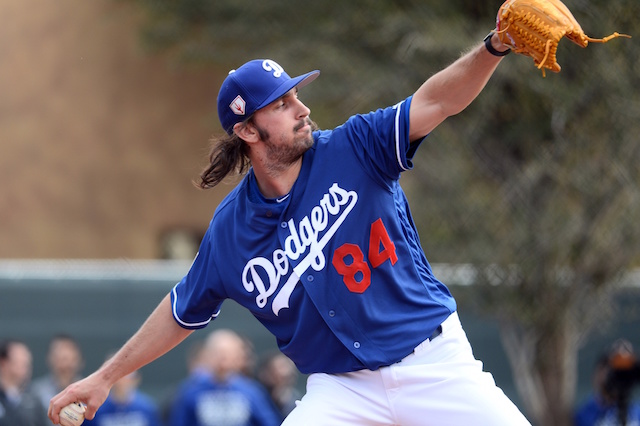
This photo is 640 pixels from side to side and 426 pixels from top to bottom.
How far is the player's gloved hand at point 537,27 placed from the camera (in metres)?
3.56

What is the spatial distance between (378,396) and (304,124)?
1135 mm

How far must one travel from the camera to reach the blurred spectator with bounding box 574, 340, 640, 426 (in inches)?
355

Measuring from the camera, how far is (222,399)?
8.34 m

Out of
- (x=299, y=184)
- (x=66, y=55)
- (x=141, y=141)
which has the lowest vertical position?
(x=141, y=141)

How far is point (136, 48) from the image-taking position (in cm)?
1396

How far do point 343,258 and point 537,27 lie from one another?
1.15m

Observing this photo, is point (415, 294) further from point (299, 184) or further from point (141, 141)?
point (141, 141)

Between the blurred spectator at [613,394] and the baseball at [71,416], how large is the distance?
586cm

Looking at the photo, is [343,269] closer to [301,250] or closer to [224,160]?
[301,250]

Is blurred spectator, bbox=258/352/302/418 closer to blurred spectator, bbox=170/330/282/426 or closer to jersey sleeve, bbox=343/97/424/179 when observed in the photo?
blurred spectator, bbox=170/330/282/426

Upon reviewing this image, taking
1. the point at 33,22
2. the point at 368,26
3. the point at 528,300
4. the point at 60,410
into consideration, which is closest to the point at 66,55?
the point at 33,22

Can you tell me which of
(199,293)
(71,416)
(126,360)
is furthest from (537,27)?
(71,416)

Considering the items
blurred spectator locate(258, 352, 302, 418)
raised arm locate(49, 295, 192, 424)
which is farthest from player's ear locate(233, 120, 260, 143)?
blurred spectator locate(258, 352, 302, 418)

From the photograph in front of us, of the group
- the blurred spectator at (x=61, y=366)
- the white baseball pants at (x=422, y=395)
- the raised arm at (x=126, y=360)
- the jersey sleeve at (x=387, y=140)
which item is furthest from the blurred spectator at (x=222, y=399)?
the jersey sleeve at (x=387, y=140)
